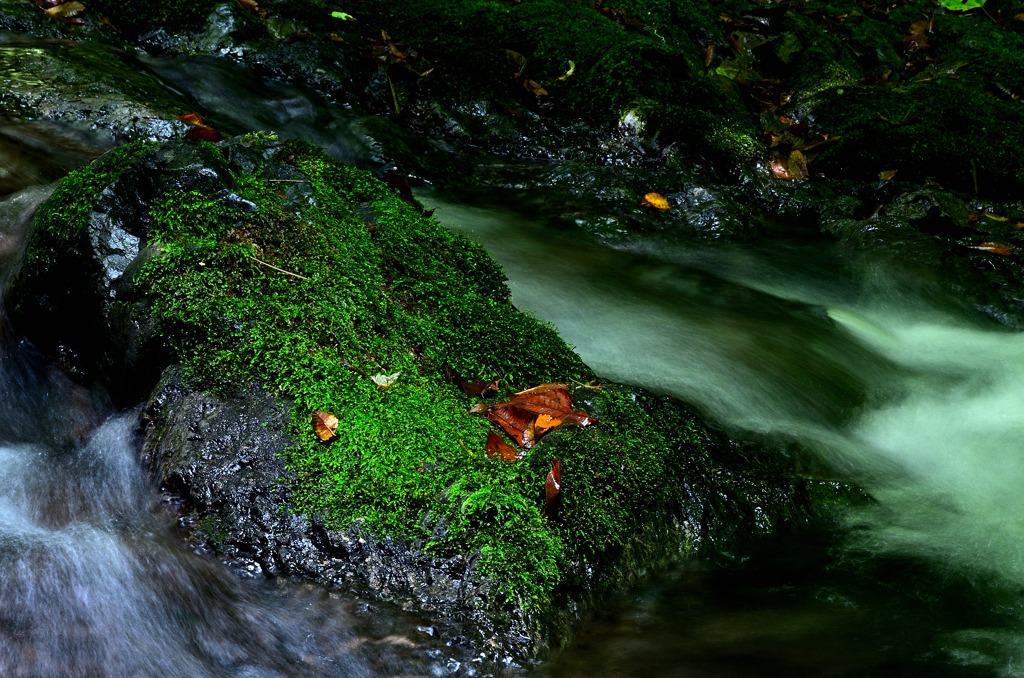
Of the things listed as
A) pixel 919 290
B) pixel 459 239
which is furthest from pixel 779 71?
pixel 459 239

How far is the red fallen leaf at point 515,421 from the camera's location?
9.39ft

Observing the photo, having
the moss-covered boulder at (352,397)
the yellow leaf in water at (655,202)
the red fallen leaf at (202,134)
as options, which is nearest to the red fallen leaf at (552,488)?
the moss-covered boulder at (352,397)

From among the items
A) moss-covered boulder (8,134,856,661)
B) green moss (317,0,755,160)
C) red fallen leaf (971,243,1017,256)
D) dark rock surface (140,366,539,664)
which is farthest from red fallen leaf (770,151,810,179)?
dark rock surface (140,366,539,664)

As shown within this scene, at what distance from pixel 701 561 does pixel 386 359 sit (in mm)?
1478

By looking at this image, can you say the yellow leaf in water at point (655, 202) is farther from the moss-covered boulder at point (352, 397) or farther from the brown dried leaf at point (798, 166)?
the moss-covered boulder at point (352, 397)

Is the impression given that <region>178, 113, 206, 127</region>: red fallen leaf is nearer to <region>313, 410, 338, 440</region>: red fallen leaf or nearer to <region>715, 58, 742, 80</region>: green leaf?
<region>313, 410, 338, 440</region>: red fallen leaf

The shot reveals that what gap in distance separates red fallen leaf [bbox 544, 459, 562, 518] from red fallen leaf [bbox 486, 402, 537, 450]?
0.22 metres

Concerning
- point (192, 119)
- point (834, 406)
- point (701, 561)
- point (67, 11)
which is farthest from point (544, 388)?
point (67, 11)

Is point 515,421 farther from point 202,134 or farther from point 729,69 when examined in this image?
point 729,69

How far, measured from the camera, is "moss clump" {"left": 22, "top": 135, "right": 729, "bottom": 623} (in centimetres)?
246

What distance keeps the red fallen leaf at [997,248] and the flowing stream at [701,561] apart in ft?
3.50

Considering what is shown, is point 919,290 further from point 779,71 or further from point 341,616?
point 341,616

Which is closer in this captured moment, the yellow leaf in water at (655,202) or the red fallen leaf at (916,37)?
the yellow leaf in water at (655,202)

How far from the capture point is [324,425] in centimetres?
262
